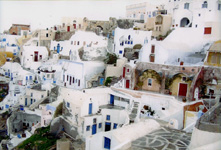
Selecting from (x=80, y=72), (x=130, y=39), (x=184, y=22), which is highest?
(x=184, y=22)

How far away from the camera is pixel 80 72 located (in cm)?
2042

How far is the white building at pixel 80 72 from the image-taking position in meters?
20.1

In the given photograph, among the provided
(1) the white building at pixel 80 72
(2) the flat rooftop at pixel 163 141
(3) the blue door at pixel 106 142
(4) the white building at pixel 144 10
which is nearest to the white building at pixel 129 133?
(2) the flat rooftop at pixel 163 141

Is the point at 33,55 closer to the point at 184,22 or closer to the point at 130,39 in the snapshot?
the point at 130,39

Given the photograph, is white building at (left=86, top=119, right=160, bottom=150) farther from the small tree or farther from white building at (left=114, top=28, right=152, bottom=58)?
→ white building at (left=114, top=28, right=152, bottom=58)

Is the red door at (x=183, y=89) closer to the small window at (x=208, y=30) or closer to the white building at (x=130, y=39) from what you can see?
the small window at (x=208, y=30)

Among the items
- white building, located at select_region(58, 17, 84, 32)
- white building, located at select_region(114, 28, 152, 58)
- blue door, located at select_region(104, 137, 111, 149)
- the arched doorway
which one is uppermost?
white building, located at select_region(58, 17, 84, 32)

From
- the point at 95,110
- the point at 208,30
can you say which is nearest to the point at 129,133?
the point at 95,110

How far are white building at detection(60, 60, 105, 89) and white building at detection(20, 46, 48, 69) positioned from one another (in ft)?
22.0

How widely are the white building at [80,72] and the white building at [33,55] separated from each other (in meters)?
6.70

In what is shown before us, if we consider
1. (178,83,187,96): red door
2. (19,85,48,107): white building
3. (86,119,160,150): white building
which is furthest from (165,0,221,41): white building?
(19,85,48,107): white building

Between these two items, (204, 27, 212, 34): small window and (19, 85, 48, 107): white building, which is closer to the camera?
(204, 27, 212, 34): small window

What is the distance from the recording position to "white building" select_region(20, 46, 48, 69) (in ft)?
90.4

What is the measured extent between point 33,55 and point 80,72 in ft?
32.2
